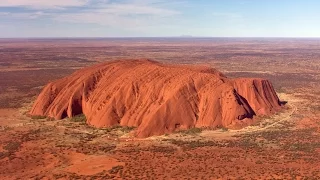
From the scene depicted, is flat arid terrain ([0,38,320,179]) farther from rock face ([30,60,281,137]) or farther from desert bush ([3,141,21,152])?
rock face ([30,60,281,137])

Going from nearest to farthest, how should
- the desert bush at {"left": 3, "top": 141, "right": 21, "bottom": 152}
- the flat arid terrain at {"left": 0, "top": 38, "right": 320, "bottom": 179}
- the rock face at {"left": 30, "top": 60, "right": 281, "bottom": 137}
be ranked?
1. the flat arid terrain at {"left": 0, "top": 38, "right": 320, "bottom": 179}
2. the desert bush at {"left": 3, "top": 141, "right": 21, "bottom": 152}
3. the rock face at {"left": 30, "top": 60, "right": 281, "bottom": 137}

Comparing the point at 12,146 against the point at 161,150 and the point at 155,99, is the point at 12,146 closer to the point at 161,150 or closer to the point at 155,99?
the point at 161,150

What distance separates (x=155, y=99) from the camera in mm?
44500

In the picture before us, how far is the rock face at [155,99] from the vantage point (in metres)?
42.1

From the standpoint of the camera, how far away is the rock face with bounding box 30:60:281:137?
42094 mm

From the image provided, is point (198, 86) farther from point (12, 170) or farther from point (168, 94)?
point (12, 170)

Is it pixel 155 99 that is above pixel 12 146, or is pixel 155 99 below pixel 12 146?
above

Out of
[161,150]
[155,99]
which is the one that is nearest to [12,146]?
[161,150]

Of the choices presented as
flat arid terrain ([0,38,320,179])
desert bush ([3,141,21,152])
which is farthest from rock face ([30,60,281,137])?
desert bush ([3,141,21,152])

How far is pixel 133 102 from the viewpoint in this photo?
45.1 m

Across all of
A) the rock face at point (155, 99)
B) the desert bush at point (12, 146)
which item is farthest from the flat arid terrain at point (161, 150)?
the rock face at point (155, 99)

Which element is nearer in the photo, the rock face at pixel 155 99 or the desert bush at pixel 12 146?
the desert bush at pixel 12 146

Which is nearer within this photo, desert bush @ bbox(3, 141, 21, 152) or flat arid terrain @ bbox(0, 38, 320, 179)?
flat arid terrain @ bbox(0, 38, 320, 179)

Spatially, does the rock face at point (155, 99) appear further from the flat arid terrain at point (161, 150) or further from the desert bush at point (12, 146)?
the desert bush at point (12, 146)
